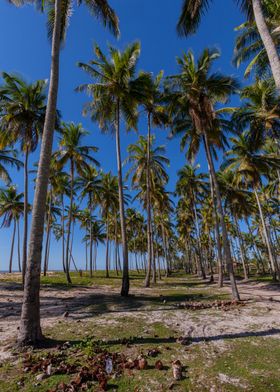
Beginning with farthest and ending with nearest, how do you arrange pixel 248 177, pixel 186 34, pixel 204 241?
pixel 204 241 → pixel 248 177 → pixel 186 34

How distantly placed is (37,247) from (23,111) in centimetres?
1431

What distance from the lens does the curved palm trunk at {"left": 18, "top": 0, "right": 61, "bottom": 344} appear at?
5531mm

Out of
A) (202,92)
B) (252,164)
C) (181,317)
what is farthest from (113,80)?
(252,164)

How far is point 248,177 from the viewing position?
24.7 m

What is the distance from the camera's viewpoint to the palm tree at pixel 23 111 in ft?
54.8

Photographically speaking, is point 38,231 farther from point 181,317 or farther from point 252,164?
point 252,164

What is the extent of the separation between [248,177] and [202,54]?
1377 centimetres

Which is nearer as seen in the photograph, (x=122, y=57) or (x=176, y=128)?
(x=122, y=57)

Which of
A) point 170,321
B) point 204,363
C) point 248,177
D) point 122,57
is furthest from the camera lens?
point 248,177

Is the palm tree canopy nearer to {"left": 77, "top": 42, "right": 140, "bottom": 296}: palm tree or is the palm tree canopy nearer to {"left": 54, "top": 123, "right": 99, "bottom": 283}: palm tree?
{"left": 77, "top": 42, "right": 140, "bottom": 296}: palm tree

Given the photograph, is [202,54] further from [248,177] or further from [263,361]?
[263,361]

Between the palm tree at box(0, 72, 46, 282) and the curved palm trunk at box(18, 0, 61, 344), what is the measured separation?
11.2 m

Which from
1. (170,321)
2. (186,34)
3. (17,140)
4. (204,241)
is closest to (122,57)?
(186,34)

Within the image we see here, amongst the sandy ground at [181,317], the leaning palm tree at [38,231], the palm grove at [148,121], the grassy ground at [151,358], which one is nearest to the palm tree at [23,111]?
the palm grove at [148,121]
